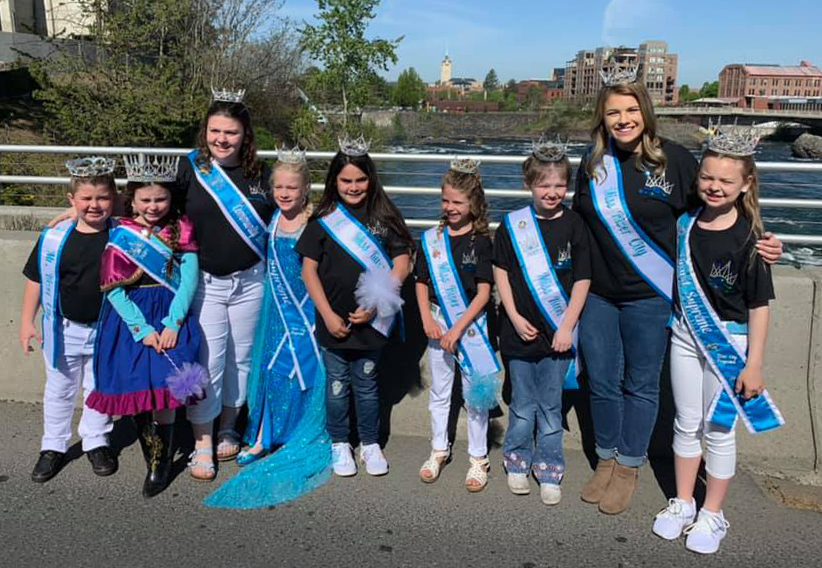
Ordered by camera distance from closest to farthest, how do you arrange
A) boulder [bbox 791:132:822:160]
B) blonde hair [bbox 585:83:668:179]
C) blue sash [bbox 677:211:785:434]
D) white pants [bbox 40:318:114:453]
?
blue sash [bbox 677:211:785:434]
blonde hair [bbox 585:83:668:179]
white pants [bbox 40:318:114:453]
boulder [bbox 791:132:822:160]

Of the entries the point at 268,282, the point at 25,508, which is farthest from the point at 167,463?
the point at 268,282

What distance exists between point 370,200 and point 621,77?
1.31 m

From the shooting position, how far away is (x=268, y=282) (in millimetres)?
3691

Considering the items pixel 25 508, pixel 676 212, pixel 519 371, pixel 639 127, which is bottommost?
pixel 25 508

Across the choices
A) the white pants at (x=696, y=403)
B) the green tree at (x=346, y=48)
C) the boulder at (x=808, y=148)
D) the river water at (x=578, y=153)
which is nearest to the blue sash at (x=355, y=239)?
the white pants at (x=696, y=403)

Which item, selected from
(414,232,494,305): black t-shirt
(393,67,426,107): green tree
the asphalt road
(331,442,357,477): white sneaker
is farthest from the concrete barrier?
(393,67,426,107): green tree

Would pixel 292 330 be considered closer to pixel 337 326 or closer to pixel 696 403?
pixel 337 326

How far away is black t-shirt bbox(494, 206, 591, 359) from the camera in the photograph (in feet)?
10.5

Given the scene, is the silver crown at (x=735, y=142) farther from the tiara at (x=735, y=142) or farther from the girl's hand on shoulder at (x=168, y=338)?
the girl's hand on shoulder at (x=168, y=338)

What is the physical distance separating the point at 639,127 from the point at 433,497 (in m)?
1.95

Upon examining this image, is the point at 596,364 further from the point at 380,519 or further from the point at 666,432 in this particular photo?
the point at 380,519

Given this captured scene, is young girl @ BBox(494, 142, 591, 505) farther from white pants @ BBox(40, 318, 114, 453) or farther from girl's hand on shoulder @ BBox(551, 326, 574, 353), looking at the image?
white pants @ BBox(40, 318, 114, 453)

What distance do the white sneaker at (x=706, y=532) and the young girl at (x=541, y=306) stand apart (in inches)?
24.1

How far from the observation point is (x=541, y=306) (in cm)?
323
